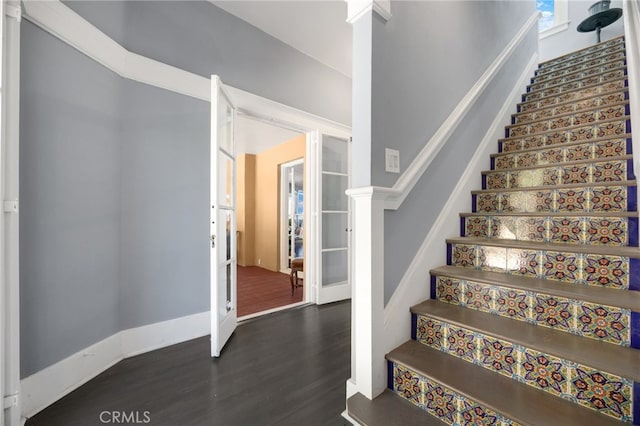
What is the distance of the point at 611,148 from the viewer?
5.96ft

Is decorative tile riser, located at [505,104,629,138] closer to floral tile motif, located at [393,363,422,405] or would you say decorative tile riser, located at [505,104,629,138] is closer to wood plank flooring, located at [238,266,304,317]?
floral tile motif, located at [393,363,422,405]

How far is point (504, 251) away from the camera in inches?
62.5

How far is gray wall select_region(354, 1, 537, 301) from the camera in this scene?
141 centimetres

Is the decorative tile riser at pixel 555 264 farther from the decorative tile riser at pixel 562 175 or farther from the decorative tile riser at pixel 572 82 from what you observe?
the decorative tile riser at pixel 572 82

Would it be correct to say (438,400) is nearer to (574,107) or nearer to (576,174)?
(576,174)

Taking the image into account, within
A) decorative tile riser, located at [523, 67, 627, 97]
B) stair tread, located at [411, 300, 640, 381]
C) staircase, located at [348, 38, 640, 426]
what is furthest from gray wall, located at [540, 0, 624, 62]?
stair tread, located at [411, 300, 640, 381]

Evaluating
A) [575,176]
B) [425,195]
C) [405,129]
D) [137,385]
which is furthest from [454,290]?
[137,385]

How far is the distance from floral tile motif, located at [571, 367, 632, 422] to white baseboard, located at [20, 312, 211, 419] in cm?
242

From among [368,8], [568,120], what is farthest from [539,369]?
[568,120]

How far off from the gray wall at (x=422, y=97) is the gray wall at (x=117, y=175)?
1658 mm

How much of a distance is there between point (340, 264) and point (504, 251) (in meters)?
2.21

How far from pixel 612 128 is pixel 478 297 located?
68.0 inches

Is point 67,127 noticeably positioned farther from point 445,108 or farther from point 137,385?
point 445,108

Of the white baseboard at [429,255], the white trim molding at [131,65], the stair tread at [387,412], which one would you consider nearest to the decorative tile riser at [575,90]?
the white baseboard at [429,255]
